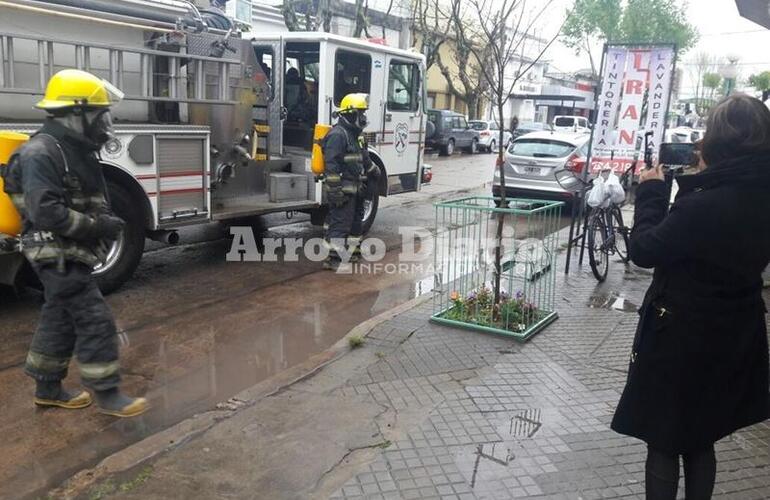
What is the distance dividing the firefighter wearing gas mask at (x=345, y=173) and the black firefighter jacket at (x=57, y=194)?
388 centimetres

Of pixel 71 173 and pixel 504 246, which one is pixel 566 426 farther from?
pixel 71 173

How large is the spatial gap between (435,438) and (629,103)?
18.0ft

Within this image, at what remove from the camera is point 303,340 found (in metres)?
5.55

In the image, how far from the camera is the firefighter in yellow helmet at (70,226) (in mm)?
3590

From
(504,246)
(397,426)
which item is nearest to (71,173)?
(397,426)

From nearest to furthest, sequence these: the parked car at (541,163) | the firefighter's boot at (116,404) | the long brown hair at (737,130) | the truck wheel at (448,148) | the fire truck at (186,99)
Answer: the long brown hair at (737,130) → the firefighter's boot at (116,404) → the fire truck at (186,99) → the parked car at (541,163) → the truck wheel at (448,148)

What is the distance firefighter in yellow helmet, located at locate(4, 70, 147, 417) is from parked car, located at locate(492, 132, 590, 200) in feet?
30.4

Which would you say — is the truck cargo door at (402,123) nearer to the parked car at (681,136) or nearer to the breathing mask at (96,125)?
the parked car at (681,136)

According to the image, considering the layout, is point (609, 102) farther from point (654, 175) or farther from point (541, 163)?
point (654, 175)

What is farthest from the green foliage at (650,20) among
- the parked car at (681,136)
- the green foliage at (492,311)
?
the green foliage at (492,311)

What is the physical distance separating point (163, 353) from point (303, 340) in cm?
110

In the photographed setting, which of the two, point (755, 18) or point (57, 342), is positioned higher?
point (755, 18)

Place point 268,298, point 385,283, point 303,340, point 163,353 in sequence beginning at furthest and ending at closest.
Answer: point 385,283 → point 268,298 → point 303,340 → point 163,353

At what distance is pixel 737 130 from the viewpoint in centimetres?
239
